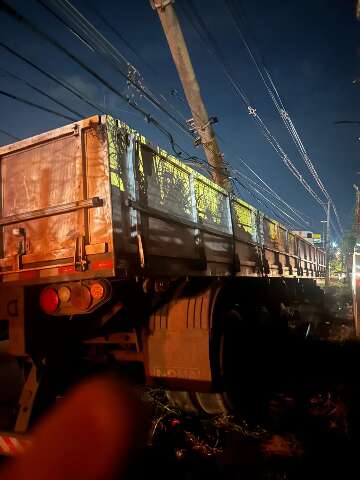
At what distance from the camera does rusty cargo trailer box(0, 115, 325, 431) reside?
3203mm

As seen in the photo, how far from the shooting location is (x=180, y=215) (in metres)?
4.22

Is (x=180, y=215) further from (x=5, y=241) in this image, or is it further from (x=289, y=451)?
(x=289, y=451)

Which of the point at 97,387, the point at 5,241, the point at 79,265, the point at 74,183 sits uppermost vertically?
the point at 74,183

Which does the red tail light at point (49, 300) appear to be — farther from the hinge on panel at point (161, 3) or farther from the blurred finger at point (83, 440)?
the hinge on panel at point (161, 3)

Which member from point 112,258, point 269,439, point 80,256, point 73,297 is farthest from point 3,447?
point 269,439

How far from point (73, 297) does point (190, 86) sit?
8.70 meters

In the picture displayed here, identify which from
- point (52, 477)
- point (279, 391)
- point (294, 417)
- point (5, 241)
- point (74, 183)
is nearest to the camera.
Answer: point (52, 477)

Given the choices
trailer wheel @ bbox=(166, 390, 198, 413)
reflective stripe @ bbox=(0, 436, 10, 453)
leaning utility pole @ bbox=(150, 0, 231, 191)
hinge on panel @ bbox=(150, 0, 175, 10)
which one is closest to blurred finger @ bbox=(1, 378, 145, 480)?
reflective stripe @ bbox=(0, 436, 10, 453)

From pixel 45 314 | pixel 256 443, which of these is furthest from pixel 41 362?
pixel 256 443

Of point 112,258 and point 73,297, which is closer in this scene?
A: point 112,258

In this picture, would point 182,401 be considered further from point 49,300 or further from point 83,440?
point 49,300

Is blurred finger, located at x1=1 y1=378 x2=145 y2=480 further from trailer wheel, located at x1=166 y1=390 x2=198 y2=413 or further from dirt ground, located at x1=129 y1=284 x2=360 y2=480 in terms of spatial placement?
trailer wheel, located at x1=166 y1=390 x2=198 y2=413

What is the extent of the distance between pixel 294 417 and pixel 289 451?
3.38ft

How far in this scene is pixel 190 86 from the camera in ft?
33.7
